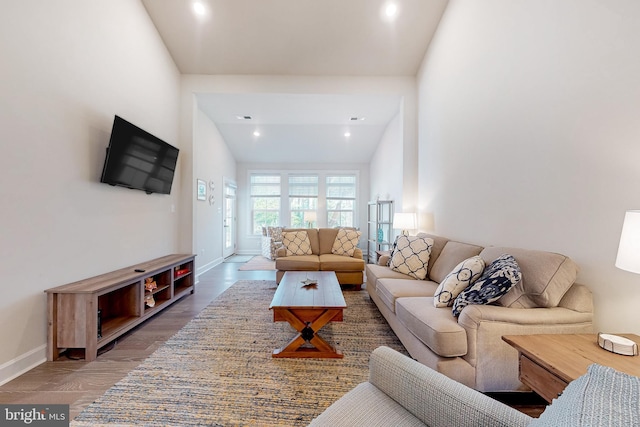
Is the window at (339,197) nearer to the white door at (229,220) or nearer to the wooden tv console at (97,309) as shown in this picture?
the white door at (229,220)

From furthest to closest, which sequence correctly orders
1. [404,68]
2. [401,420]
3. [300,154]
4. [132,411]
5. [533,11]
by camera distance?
1. [300,154]
2. [404,68]
3. [533,11]
4. [132,411]
5. [401,420]

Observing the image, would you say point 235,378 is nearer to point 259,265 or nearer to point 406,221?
point 406,221

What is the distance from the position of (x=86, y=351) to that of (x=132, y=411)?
A: 942 mm

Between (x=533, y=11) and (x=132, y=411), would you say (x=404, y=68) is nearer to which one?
(x=533, y=11)

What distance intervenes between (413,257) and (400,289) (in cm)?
68

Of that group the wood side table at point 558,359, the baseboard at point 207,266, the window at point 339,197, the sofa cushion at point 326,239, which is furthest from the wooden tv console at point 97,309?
the window at point 339,197

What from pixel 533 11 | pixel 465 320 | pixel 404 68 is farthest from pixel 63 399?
pixel 404 68

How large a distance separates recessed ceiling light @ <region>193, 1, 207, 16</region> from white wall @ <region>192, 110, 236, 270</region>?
161 centimetres

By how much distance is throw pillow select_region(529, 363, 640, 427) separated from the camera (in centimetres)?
50

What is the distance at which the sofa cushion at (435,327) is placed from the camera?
1611 mm

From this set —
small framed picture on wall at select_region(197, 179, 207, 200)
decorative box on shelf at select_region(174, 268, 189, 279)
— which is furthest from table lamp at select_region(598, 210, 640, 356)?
small framed picture on wall at select_region(197, 179, 207, 200)

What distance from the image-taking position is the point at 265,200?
303 inches

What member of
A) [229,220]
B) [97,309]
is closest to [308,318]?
[97,309]

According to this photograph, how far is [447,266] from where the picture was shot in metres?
2.62
